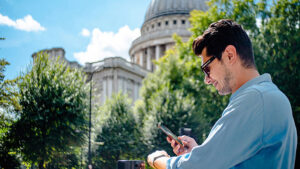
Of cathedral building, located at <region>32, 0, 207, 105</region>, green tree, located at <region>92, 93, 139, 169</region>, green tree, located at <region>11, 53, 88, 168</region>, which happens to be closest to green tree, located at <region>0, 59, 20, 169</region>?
green tree, located at <region>11, 53, 88, 168</region>

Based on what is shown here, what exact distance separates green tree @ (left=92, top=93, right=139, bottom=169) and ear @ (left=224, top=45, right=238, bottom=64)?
2153 cm

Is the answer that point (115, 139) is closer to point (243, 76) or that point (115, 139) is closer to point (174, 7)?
point (243, 76)

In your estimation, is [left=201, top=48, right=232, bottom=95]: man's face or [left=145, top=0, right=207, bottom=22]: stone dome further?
[left=145, top=0, right=207, bottom=22]: stone dome

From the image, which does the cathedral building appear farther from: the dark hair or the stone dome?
the dark hair

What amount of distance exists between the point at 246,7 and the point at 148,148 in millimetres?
12584

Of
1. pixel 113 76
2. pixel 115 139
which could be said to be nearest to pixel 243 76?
pixel 115 139

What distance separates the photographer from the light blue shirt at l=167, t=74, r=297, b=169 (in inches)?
68.4

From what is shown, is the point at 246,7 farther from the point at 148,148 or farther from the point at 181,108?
the point at 148,148

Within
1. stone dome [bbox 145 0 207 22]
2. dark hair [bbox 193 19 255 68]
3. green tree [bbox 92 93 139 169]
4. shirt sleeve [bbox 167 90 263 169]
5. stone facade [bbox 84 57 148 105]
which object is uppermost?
stone dome [bbox 145 0 207 22]

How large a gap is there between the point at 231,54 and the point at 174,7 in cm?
8339

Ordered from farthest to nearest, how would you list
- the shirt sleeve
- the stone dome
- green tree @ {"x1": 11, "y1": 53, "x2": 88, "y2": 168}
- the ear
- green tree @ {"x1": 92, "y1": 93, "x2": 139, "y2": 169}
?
the stone dome → green tree @ {"x1": 92, "y1": 93, "x2": 139, "y2": 169} → green tree @ {"x1": 11, "y1": 53, "x2": 88, "y2": 168} → the ear → the shirt sleeve

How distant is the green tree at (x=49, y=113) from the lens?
14516 millimetres

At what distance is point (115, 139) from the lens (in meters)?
24.4

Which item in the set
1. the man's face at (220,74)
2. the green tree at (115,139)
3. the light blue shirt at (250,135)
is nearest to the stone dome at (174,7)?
the green tree at (115,139)
